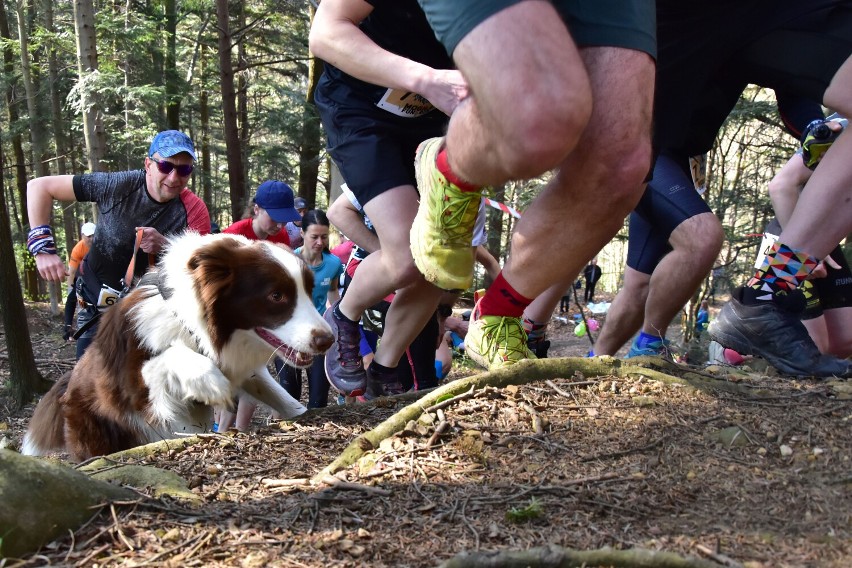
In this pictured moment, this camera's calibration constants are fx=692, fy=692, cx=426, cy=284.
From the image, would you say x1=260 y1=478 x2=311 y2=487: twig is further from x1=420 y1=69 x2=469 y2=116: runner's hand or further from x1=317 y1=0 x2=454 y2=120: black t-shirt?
x1=317 y1=0 x2=454 y2=120: black t-shirt

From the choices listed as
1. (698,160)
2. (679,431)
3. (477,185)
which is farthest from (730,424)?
(698,160)

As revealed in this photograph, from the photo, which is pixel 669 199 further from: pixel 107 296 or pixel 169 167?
pixel 107 296

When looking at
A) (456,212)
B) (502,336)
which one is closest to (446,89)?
(456,212)

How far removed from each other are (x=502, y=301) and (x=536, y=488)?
1100mm

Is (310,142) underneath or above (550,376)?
underneath

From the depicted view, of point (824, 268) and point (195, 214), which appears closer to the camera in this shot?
point (824, 268)

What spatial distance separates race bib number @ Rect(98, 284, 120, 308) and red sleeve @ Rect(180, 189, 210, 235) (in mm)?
790

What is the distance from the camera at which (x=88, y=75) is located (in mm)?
11836

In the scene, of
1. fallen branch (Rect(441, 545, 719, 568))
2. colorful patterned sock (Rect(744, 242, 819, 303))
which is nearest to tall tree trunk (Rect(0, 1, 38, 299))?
colorful patterned sock (Rect(744, 242, 819, 303))

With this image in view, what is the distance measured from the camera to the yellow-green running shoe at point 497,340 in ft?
10.1

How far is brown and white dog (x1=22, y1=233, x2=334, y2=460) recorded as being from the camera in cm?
398

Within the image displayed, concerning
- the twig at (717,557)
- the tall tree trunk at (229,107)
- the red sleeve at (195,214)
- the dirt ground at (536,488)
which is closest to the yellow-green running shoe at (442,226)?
the dirt ground at (536,488)

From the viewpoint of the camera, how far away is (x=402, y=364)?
5.56m

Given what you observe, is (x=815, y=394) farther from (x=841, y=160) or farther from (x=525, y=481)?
(x=525, y=481)
